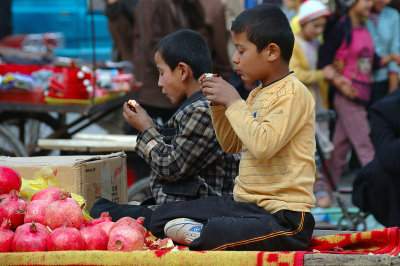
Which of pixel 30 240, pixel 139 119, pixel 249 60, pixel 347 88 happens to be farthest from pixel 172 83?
pixel 347 88

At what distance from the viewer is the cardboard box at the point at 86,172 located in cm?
371

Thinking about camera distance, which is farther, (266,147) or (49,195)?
(49,195)

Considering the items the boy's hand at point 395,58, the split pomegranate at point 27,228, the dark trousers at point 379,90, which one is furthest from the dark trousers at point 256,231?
the boy's hand at point 395,58

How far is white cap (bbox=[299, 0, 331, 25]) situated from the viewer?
6.50 m

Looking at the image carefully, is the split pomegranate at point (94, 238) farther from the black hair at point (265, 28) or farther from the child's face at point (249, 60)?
the black hair at point (265, 28)

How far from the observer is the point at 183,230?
319 centimetres

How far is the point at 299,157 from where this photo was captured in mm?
3004

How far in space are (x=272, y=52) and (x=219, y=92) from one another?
0.93 ft

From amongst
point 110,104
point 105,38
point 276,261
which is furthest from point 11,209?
point 105,38

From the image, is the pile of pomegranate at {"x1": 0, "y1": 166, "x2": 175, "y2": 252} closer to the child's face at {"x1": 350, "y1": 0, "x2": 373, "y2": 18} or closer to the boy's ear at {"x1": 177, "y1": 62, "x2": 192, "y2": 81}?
the boy's ear at {"x1": 177, "y1": 62, "x2": 192, "y2": 81}

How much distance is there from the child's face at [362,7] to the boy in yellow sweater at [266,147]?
13.5ft

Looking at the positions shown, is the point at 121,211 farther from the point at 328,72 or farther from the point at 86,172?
the point at 328,72

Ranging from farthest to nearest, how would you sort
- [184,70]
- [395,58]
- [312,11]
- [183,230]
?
[395,58], [312,11], [184,70], [183,230]

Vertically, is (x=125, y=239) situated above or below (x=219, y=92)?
below
